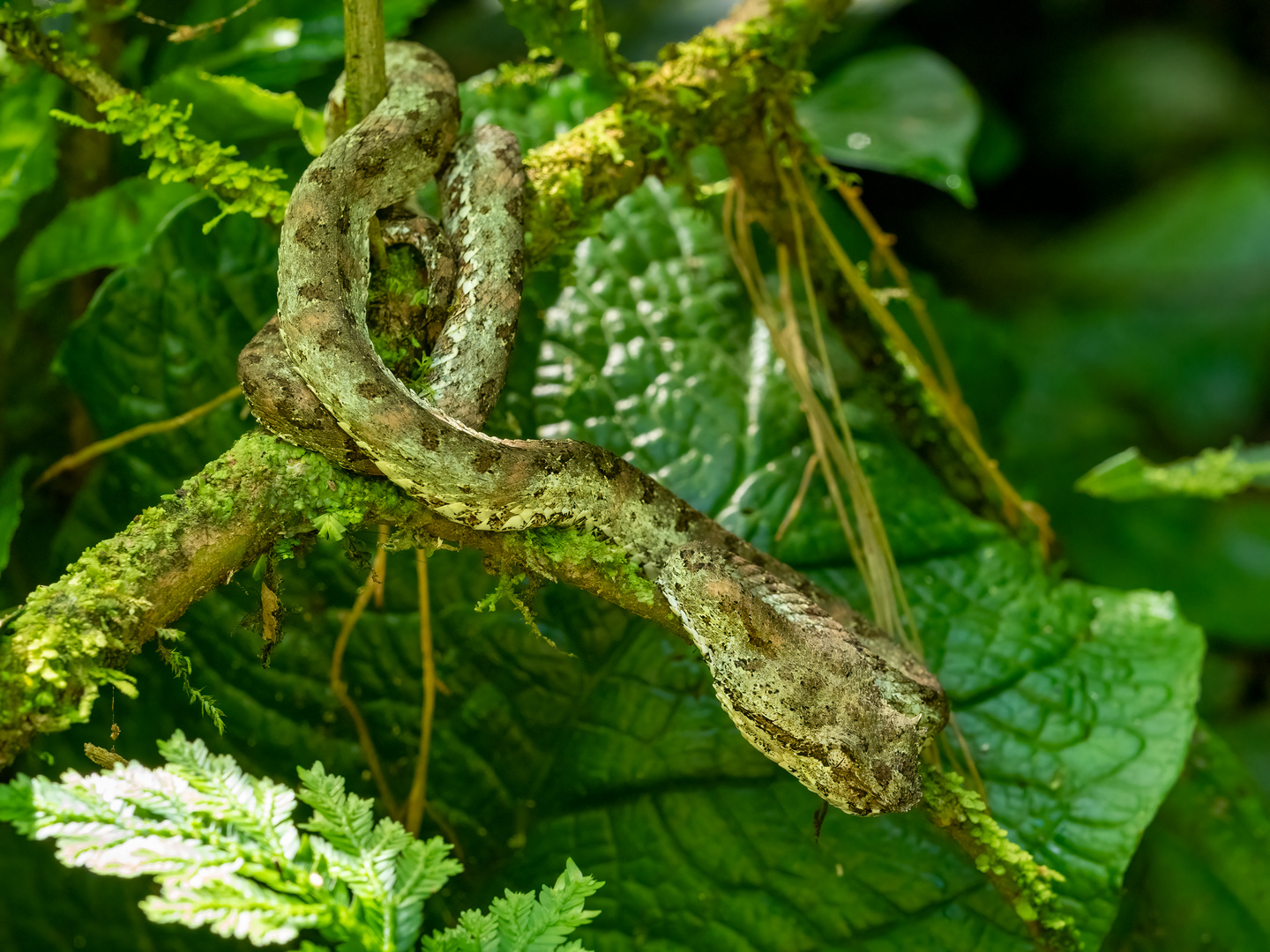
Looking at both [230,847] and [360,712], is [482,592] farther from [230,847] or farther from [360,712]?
[230,847]

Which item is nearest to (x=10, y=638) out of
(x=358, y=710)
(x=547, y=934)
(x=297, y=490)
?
(x=297, y=490)

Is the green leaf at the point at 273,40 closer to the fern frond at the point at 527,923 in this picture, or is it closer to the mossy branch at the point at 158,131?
the mossy branch at the point at 158,131

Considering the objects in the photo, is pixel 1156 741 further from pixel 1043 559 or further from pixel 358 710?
pixel 358 710

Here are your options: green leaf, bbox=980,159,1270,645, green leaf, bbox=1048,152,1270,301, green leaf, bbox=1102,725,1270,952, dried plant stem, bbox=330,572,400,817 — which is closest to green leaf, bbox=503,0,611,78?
dried plant stem, bbox=330,572,400,817

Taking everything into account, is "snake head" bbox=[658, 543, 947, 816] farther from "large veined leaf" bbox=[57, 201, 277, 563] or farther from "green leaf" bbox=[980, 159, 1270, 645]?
"green leaf" bbox=[980, 159, 1270, 645]

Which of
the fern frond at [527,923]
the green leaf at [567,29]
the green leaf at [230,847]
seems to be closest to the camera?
the green leaf at [230,847]

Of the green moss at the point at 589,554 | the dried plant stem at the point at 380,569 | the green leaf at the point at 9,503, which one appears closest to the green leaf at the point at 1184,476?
the green moss at the point at 589,554

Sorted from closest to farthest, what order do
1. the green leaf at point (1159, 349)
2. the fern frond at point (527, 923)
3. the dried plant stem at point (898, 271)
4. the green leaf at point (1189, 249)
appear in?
1. the fern frond at point (527, 923)
2. the dried plant stem at point (898, 271)
3. the green leaf at point (1159, 349)
4. the green leaf at point (1189, 249)
